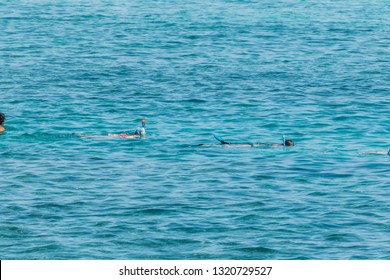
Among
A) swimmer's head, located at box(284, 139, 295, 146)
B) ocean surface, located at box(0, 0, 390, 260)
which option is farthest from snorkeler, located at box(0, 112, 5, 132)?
swimmer's head, located at box(284, 139, 295, 146)

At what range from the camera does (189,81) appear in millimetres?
89000

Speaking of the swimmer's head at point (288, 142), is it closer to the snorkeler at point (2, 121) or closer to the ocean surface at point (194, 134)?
the ocean surface at point (194, 134)

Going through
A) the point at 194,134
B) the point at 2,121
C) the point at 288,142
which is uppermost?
the point at 2,121

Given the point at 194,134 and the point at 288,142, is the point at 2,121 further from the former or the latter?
the point at 288,142

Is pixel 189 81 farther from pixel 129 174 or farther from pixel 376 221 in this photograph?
pixel 376 221

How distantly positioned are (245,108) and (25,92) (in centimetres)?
1749

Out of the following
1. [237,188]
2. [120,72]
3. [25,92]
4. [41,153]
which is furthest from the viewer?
[120,72]

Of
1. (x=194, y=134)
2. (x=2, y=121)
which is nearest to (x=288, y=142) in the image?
(x=194, y=134)

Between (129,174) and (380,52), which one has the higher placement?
(129,174)

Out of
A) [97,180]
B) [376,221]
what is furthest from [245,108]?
[376,221]

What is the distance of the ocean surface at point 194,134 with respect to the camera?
48438 mm

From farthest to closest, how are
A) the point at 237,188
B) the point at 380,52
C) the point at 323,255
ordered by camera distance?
the point at 380,52 → the point at 237,188 → the point at 323,255

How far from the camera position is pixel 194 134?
70875 millimetres

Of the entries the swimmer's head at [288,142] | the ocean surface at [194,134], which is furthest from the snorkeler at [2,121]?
the swimmer's head at [288,142]
